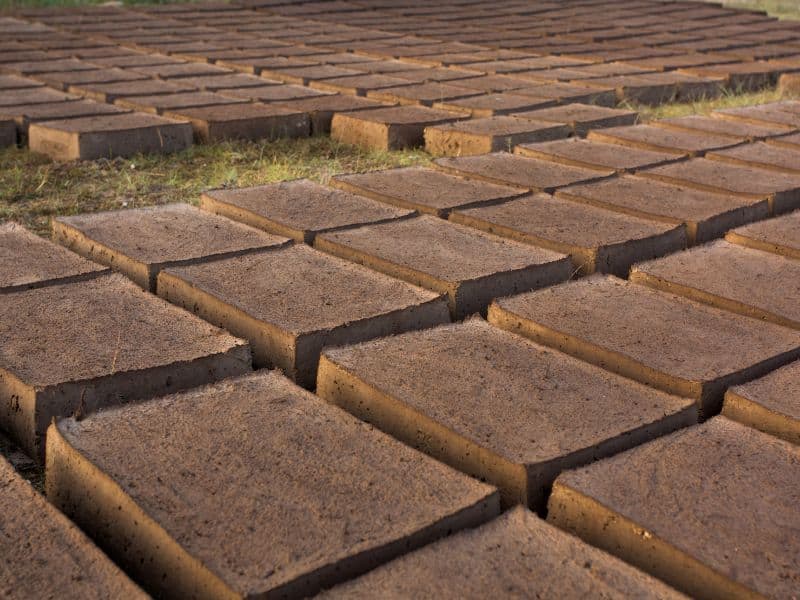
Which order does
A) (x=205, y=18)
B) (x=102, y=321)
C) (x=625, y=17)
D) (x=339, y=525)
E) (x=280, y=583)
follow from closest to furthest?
(x=280, y=583)
(x=339, y=525)
(x=102, y=321)
(x=205, y=18)
(x=625, y=17)

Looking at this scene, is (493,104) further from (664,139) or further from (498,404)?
(498,404)

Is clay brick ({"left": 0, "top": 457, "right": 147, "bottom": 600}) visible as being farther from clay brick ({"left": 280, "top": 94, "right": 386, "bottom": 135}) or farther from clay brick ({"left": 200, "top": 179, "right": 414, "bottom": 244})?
clay brick ({"left": 280, "top": 94, "right": 386, "bottom": 135})

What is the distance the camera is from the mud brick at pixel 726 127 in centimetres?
416

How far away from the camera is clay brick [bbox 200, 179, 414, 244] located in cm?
277

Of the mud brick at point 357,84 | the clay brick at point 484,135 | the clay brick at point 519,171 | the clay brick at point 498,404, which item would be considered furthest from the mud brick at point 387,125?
the clay brick at point 498,404

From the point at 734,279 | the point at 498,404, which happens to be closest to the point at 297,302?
the point at 498,404

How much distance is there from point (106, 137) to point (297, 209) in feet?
4.75

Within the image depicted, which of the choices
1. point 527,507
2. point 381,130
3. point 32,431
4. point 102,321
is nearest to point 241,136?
point 381,130

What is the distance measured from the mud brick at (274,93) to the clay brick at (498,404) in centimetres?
311

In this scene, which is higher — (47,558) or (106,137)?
(106,137)

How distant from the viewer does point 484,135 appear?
407 centimetres

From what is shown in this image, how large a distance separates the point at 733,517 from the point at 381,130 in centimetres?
311

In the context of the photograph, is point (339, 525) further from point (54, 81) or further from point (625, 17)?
point (625, 17)

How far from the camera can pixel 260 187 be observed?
320cm
